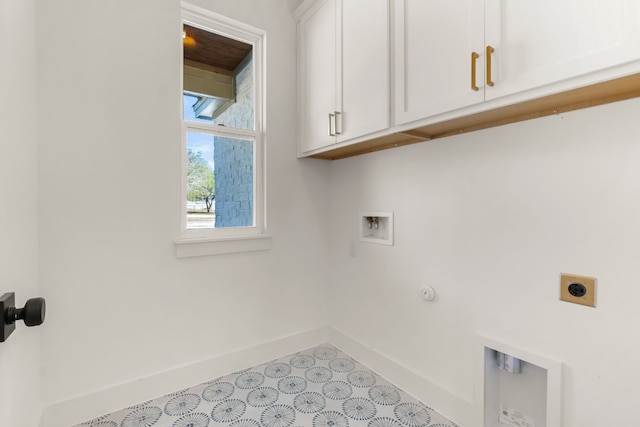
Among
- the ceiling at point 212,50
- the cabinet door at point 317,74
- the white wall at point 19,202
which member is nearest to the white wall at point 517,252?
the cabinet door at point 317,74

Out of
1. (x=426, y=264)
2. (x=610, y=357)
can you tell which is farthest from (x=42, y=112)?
(x=610, y=357)

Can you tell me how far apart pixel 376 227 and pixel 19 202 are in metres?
1.84

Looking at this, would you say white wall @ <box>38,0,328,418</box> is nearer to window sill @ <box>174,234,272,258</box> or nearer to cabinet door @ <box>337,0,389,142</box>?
window sill @ <box>174,234,272,258</box>

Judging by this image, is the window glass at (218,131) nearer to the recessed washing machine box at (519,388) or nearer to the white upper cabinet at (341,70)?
the white upper cabinet at (341,70)

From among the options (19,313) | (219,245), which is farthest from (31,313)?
(219,245)

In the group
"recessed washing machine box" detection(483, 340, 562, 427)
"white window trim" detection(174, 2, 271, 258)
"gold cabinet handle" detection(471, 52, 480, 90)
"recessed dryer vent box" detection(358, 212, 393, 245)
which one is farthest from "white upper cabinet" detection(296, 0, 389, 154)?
"recessed washing machine box" detection(483, 340, 562, 427)

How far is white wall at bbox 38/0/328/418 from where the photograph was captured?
154 centimetres

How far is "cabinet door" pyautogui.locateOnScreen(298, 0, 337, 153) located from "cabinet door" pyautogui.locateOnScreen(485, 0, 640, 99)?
99cm

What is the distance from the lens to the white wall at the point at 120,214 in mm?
1539

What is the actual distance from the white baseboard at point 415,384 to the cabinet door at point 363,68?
4.81 ft

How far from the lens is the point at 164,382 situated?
72.0 inches

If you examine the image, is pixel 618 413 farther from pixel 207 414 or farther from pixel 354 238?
pixel 207 414

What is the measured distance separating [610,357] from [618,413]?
0.20m

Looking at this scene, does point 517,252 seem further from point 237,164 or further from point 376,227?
point 237,164
